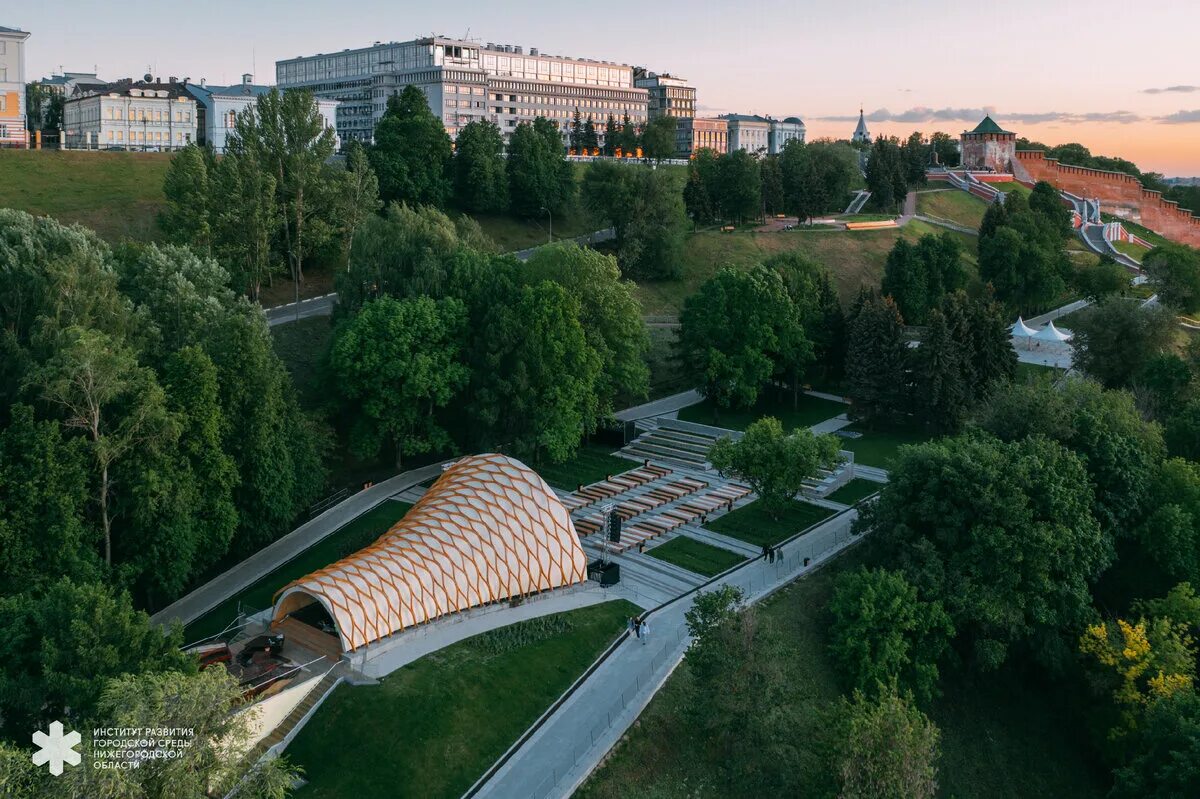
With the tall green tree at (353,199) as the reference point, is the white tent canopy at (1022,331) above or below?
below

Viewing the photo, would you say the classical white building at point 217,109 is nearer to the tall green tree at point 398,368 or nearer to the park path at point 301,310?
the park path at point 301,310

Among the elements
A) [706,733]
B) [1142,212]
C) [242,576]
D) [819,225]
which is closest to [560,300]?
[242,576]

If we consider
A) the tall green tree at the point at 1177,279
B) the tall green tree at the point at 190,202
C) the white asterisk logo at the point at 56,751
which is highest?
the tall green tree at the point at 190,202

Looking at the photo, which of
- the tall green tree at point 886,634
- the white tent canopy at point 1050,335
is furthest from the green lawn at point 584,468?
A: the white tent canopy at point 1050,335

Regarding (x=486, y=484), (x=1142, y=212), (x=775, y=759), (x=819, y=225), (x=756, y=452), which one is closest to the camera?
(x=775, y=759)

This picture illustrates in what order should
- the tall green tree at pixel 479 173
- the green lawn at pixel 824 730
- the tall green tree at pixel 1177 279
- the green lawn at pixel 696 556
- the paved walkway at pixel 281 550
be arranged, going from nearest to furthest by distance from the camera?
the green lawn at pixel 824 730, the paved walkway at pixel 281 550, the green lawn at pixel 696 556, the tall green tree at pixel 1177 279, the tall green tree at pixel 479 173

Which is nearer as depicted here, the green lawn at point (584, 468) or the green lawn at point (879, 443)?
the green lawn at point (584, 468)

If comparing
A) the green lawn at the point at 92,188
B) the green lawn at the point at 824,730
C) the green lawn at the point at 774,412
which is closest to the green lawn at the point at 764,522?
the green lawn at the point at 824,730

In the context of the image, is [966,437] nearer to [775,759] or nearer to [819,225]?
[775,759]

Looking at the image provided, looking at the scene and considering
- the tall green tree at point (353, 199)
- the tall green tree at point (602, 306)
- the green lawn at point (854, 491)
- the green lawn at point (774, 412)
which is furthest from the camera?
the tall green tree at point (353, 199)
